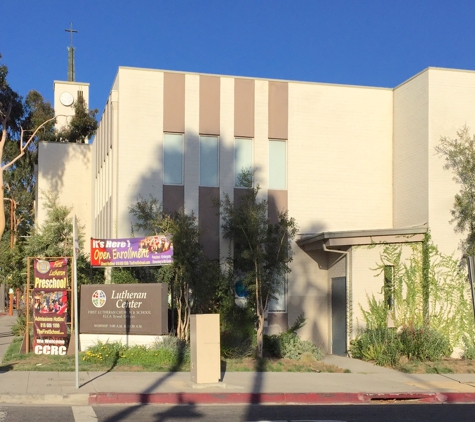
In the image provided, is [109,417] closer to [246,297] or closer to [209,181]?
[246,297]

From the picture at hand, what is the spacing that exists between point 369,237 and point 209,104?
6938 mm

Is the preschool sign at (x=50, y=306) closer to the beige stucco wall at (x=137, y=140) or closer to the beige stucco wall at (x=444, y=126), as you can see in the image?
the beige stucco wall at (x=137, y=140)

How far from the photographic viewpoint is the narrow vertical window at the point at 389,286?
69.9ft

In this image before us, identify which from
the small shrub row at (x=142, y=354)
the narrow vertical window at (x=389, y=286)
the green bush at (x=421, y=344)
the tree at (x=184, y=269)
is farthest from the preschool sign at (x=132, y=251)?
the green bush at (x=421, y=344)

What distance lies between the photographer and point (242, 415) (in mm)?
12133

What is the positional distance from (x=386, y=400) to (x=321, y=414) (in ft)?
8.81

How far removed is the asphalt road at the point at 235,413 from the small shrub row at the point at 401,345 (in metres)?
5.57

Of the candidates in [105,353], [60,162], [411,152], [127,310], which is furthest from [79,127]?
[105,353]

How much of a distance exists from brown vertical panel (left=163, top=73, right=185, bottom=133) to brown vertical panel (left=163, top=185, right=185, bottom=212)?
6.26ft

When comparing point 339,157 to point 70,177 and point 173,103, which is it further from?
point 70,177

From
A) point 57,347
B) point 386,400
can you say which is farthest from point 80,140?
point 386,400

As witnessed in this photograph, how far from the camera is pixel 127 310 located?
60.5ft

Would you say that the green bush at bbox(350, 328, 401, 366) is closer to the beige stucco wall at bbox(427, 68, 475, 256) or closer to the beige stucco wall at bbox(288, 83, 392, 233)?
the beige stucco wall at bbox(427, 68, 475, 256)

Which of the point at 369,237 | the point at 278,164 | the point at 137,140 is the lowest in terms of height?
the point at 369,237
